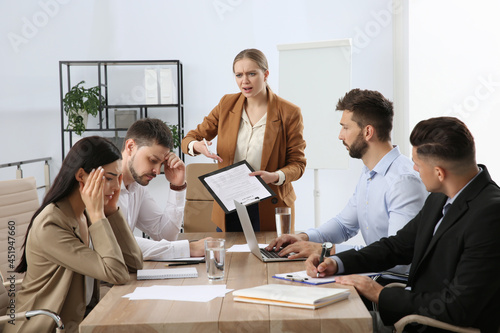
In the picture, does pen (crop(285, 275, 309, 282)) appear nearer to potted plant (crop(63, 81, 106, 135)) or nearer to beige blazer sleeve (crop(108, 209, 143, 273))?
beige blazer sleeve (crop(108, 209, 143, 273))

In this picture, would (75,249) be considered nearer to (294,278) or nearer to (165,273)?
(165,273)

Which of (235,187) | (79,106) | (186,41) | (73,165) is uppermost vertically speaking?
(186,41)

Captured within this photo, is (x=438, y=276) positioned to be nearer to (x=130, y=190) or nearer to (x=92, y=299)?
(x=92, y=299)

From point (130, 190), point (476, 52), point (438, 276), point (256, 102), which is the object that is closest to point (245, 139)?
point (256, 102)

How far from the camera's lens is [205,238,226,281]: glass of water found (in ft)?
5.83

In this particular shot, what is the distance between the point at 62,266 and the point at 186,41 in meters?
3.67

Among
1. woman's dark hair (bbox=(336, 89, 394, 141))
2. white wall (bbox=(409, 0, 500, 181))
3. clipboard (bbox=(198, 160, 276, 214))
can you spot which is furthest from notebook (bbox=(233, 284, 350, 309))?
white wall (bbox=(409, 0, 500, 181))

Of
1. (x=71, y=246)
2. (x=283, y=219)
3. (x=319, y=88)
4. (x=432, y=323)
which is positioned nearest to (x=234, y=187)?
(x=283, y=219)

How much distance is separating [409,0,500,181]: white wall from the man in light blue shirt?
1.69 m

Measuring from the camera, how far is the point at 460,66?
4113 millimetres

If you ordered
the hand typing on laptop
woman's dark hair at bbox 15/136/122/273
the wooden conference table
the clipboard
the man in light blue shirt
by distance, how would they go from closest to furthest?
the wooden conference table → woman's dark hair at bbox 15/136/122/273 → the hand typing on laptop → the man in light blue shirt → the clipboard

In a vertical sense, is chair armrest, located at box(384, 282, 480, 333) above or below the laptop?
below

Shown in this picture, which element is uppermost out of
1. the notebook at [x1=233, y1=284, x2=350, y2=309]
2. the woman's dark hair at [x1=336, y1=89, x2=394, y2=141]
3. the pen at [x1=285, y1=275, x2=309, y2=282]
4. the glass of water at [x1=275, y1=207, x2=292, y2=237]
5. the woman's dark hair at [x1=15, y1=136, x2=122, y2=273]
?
the woman's dark hair at [x1=336, y1=89, x2=394, y2=141]

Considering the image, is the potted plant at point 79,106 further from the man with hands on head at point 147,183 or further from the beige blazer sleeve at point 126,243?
the beige blazer sleeve at point 126,243
